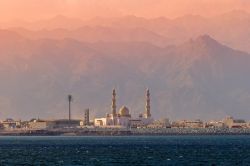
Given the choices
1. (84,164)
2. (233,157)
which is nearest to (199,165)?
(84,164)

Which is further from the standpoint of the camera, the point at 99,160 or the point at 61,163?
the point at 99,160

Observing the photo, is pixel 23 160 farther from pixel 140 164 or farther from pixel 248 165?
pixel 248 165

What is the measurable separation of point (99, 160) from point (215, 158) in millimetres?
19414

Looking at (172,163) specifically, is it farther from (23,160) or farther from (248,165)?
(23,160)

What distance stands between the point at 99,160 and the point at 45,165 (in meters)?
15.7

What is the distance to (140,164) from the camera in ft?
448

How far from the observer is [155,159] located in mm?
152125

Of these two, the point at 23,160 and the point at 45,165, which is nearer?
the point at 45,165

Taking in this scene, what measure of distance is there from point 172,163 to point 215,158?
17.5 meters

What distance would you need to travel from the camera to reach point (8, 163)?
140500 mm

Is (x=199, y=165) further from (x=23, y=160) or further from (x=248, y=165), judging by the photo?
(x=23, y=160)

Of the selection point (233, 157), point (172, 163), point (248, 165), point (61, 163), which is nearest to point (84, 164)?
point (61, 163)

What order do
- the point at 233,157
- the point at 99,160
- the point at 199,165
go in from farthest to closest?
the point at 233,157
the point at 99,160
the point at 199,165

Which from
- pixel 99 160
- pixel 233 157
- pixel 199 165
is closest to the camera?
pixel 199 165
